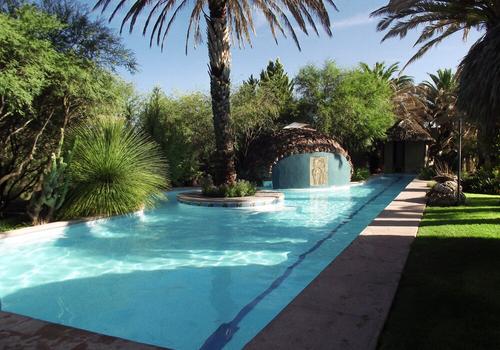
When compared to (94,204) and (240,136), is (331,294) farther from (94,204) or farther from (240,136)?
A: (240,136)

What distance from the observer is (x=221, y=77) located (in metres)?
15.4

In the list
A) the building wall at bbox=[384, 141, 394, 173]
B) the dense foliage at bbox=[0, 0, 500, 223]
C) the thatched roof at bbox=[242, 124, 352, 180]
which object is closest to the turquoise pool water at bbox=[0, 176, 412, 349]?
the dense foliage at bbox=[0, 0, 500, 223]

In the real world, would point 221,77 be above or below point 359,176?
above

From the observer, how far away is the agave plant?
37.8 feet

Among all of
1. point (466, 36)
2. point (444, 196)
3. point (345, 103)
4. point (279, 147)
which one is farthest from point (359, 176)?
point (444, 196)

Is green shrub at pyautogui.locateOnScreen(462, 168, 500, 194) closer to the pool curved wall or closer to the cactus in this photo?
the pool curved wall

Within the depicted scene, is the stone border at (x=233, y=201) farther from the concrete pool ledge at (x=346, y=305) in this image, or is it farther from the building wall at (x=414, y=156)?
the building wall at (x=414, y=156)

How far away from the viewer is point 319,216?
41.1 feet

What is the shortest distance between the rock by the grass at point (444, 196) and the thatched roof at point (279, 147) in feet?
30.4

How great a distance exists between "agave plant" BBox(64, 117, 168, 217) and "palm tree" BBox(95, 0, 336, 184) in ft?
13.0

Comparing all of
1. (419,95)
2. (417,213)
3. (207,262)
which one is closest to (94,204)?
(207,262)

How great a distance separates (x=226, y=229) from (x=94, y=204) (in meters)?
3.97

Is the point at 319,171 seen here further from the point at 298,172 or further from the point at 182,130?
the point at 182,130

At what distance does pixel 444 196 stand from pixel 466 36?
27.6ft
